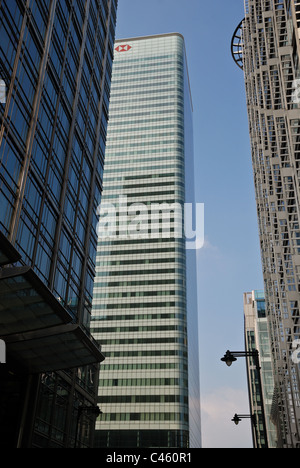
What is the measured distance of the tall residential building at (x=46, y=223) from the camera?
2767 centimetres

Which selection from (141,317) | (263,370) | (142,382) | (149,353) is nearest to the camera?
(142,382)

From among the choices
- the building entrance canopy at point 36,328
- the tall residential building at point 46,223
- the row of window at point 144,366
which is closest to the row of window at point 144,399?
the row of window at point 144,366

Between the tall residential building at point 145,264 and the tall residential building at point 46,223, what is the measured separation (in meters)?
59.9

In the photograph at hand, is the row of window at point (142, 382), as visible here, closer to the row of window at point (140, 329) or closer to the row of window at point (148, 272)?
the row of window at point (140, 329)

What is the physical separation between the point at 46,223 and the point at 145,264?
3386 inches

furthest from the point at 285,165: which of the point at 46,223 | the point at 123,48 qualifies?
the point at 123,48

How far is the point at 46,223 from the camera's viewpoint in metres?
35.0

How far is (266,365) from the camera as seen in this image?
132 m

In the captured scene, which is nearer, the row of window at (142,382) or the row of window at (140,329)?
the row of window at (142,382)

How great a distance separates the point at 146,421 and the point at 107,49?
248ft

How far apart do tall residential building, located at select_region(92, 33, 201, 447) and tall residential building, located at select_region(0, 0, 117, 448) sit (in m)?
59.9

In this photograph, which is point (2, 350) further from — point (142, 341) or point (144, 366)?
point (142, 341)
